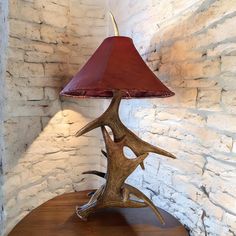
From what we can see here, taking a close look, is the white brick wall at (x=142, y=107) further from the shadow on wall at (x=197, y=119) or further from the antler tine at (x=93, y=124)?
the antler tine at (x=93, y=124)

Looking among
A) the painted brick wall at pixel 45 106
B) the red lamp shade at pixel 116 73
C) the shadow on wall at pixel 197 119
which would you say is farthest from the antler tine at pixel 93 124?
the painted brick wall at pixel 45 106

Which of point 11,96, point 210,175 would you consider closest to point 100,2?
point 11,96

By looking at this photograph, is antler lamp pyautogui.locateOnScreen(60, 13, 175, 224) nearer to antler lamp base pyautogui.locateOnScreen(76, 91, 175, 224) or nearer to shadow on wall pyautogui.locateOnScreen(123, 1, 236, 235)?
antler lamp base pyautogui.locateOnScreen(76, 91, 175, 224)

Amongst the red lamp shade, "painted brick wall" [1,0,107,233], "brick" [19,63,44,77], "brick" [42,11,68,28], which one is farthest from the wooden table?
"brick" [42,11,68,28]

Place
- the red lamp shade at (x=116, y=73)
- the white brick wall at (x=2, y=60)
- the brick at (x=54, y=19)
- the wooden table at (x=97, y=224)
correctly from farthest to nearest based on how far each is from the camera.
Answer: the brick at (x=54, y=19)
the white brick wall at (x=2, y=60)
the wooden table at (x=97, y=224)
the red lamp shade at (x=116, y=73)

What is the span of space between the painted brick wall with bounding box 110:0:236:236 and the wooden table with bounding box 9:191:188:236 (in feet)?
0.44

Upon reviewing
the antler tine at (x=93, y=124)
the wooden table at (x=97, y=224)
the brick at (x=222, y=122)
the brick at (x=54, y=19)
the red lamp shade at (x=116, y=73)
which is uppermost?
the brick at (x=54, y=19)

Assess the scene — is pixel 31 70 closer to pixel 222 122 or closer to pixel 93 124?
pixel 93 124

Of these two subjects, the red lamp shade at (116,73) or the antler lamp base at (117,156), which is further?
the antler lamp base at (117,156)

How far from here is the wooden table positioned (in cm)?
91

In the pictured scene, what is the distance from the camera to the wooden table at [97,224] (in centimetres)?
91

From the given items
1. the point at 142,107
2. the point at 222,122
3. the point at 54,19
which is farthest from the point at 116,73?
the point at 54,19

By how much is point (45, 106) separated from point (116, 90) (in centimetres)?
68

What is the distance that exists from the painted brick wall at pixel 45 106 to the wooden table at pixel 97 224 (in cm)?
37
